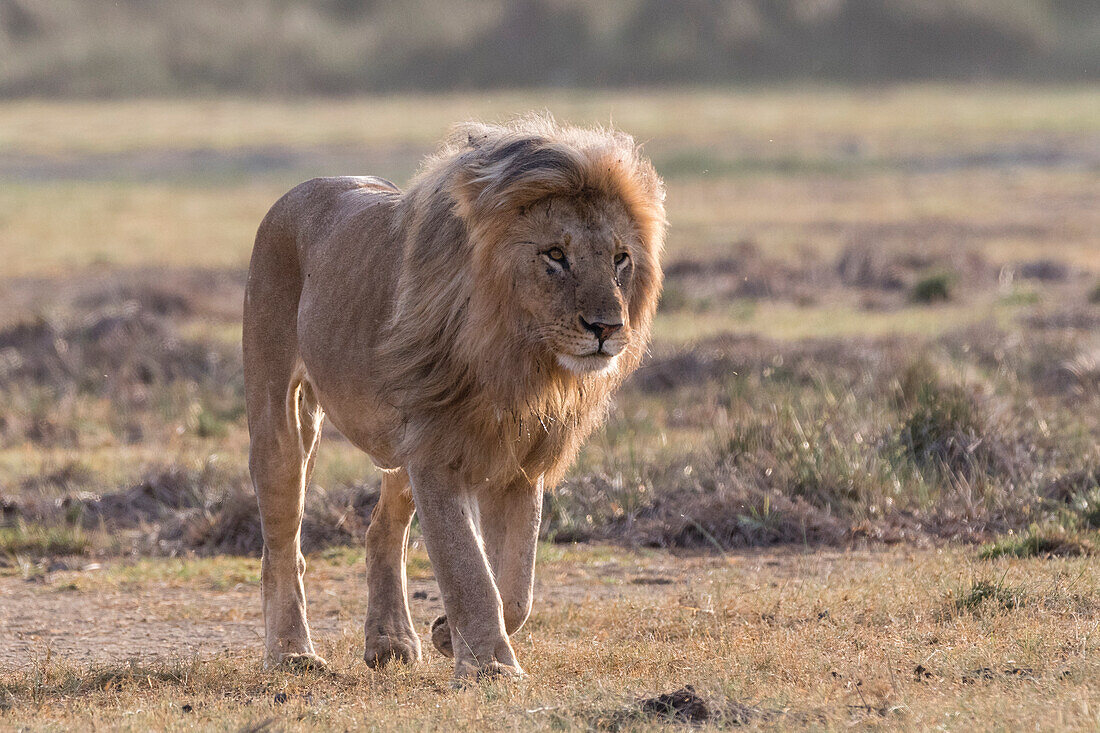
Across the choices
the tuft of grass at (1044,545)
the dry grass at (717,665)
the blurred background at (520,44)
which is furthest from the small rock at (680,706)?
the blurred background at (520,44)

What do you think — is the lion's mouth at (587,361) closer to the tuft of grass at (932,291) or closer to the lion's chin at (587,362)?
the lion's chin at (587,362)

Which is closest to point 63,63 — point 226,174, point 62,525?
point 226,174

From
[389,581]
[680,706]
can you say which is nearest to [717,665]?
[680,706]

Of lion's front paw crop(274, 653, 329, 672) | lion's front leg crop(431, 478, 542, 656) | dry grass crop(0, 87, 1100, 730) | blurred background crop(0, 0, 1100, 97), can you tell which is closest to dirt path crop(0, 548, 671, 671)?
dry grass crop(0, 87, 1100, 730)

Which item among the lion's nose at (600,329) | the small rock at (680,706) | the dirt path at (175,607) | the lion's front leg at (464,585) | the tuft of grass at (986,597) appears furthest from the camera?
the dirt path at (175,607)

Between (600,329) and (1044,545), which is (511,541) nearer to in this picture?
(600,329)

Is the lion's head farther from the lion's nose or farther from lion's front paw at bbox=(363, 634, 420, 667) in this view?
lion's front paw at bbox=(363, 634, 420, 667)

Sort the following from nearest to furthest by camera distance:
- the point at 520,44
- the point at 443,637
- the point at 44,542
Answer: the point at 443,637 < the point at 44,542 < the point at 520,44

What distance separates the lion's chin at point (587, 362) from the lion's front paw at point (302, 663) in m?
1.88

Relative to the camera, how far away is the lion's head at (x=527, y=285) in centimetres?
537

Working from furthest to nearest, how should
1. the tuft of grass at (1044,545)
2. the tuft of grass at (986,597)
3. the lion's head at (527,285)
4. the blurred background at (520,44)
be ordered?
the blurred background at (520,44) < the tuft of grass at (1044,545) < the tuft of grass at (986,597) < the lion's head at (527,285)

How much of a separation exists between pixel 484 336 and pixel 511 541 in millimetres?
965

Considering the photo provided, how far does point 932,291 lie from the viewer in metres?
20.5

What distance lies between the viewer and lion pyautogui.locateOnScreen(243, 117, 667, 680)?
540cm
